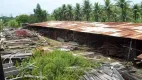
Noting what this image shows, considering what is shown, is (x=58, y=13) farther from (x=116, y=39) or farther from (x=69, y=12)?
(x=116, y=39)

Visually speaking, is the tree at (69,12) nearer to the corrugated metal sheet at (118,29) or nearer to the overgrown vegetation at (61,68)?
the corrugated metal sheet at (118,29)

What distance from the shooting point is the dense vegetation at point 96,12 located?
4019 cm

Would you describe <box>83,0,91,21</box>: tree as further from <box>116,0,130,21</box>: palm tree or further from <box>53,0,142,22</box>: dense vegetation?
<box>116,0,130,21</box>: palm tree

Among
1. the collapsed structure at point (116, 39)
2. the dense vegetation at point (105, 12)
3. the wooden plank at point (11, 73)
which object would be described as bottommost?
the wooden plank at point (11, 73)

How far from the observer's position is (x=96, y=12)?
47812 millimetres

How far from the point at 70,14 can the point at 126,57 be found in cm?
4351

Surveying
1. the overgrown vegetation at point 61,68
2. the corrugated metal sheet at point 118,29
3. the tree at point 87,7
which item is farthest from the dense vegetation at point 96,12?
the overgrown vegetation at point 61,68

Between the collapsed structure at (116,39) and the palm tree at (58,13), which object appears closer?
the collapsed structure at (116,39)

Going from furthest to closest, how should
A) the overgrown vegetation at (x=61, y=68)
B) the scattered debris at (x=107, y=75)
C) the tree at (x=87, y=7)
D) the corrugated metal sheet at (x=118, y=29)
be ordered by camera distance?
1. the tree at (x=87, y=7)
2. the corrugated metal sheet at (x=118, y=29)
3. the overgrown vegetation at (x=61, y=68)
4. the scattered debris at (x=107, y=75)

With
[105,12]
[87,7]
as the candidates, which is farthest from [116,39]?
[87,7]

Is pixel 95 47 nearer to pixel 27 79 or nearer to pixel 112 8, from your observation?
pixel 27 79

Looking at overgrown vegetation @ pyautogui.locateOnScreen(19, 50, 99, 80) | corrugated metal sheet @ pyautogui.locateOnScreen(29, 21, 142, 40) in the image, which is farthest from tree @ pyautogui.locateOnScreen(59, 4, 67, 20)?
overgrown vegetation @ pyautogui.locateOnScreen(19, 50, 99, 80)

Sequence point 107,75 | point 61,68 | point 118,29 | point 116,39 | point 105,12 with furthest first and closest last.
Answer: point 105,12
point 118,29
point 116,39
point 61,68
point 107,75

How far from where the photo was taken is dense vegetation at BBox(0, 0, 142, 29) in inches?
1582
